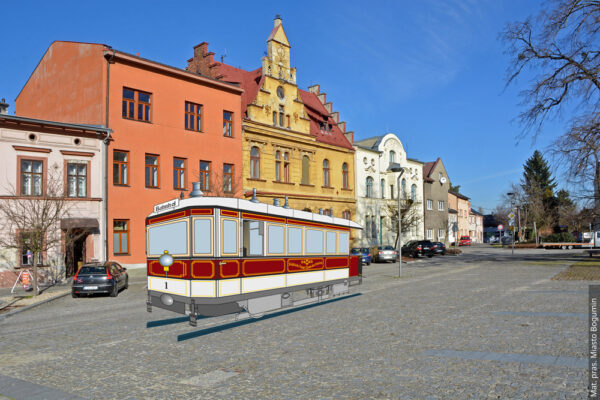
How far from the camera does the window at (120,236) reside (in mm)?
26703

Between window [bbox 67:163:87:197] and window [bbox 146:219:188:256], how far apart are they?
1600 centimetres

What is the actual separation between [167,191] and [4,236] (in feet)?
30.1


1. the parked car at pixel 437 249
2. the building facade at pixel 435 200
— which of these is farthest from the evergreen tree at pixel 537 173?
the parked car at pixel 437 249

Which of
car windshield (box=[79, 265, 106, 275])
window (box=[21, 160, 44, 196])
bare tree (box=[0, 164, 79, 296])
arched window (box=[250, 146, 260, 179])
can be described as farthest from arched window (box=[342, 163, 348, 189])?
car windshield (box=[79, 265, 106, 275])

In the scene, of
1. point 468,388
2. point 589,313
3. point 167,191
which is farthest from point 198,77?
point 468,388

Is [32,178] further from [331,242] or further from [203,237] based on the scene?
[203,237]

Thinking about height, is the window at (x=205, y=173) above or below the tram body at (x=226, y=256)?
above

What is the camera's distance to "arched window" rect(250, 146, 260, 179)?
3519cm

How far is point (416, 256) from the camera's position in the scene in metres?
46.5

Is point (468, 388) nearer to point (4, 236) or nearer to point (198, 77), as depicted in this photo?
point (4, 236)

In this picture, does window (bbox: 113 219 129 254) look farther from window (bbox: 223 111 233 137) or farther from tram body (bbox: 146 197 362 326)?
tram body (bbox: 146 197 362 326)

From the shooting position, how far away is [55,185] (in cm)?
2359

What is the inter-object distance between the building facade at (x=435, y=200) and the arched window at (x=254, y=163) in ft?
97.6

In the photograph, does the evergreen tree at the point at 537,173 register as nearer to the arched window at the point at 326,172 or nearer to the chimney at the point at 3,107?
the arched window at the point at 326,172
